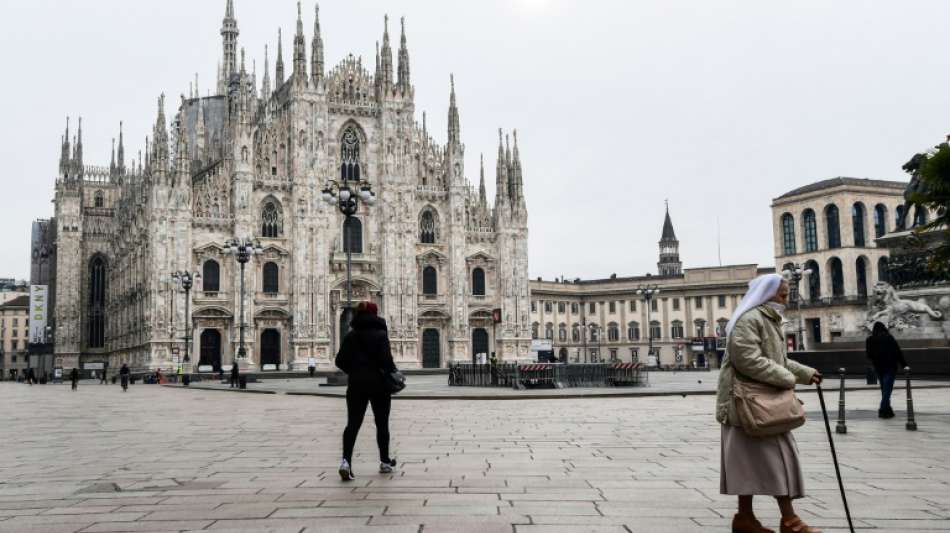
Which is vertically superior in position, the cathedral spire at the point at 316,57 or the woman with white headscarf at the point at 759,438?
the cathedral spire at the point at 316,57

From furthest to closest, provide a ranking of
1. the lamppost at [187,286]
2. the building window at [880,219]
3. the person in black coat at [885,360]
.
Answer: the building window at [880,219] < the lamppost at [187,286] < the person in black coat at [885,360]

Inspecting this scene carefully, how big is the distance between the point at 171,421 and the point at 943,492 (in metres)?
13.6

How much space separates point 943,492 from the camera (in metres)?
7.38

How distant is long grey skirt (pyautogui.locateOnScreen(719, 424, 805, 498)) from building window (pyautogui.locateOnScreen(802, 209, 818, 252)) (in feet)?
241

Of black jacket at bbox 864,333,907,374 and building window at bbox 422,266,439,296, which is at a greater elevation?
building window at bbox 422,266,439,296

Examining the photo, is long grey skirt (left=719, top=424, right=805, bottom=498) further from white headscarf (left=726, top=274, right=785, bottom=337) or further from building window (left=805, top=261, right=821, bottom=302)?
building window (left=805, top=261, right=821, bottom=302)

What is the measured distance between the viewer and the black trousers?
8617 mm

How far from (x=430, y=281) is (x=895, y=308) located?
122ft

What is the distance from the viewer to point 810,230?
75.2 metres

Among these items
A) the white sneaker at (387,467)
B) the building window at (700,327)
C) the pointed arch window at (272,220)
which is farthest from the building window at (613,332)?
the white sneaker at (387,467)

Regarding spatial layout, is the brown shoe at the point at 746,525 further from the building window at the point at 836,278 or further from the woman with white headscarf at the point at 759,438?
the building window at the point at 836,278

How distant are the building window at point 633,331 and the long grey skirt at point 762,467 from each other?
88525mm

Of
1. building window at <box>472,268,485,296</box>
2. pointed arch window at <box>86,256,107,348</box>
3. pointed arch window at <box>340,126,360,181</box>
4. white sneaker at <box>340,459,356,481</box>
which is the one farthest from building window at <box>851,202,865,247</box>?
white sneaker at <box>340,459,356,481</box>

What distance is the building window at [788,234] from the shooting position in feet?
251
